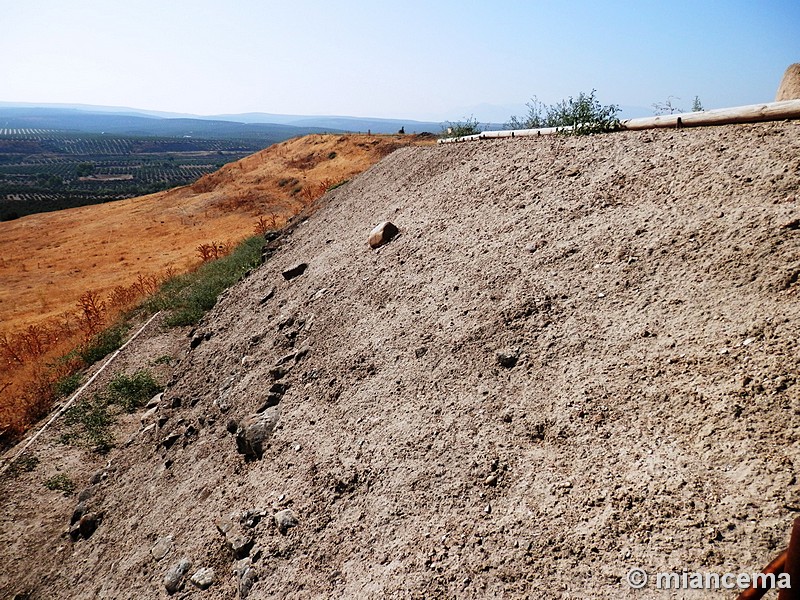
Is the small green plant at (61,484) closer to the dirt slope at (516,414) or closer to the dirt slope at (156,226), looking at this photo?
the dirt slope at (516,414)

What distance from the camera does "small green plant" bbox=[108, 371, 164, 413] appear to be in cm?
800

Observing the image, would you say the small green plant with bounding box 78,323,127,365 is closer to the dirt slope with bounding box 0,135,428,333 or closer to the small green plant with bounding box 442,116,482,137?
the dirt slope with bounding box 0,135,428,333

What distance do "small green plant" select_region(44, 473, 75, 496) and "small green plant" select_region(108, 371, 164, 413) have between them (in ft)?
4.55

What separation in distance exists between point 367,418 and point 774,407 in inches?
116

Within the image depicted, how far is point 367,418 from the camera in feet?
14.1

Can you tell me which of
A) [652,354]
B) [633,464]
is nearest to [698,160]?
[652,354]

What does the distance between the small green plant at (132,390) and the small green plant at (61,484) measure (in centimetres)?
139

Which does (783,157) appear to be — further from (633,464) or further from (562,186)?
(633,464)

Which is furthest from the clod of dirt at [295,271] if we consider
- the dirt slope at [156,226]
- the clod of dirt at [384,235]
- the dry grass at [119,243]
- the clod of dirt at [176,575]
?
the dirt slope at [156,226]

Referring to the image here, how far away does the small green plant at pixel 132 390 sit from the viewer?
800 centimetres

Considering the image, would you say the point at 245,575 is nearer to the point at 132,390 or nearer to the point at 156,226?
the point at 132,390

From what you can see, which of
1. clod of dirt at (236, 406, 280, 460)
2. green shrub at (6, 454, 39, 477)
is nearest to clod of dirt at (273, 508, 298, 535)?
clod of dirt at (236, 406, 280, 460)

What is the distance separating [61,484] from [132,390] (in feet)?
6.18
